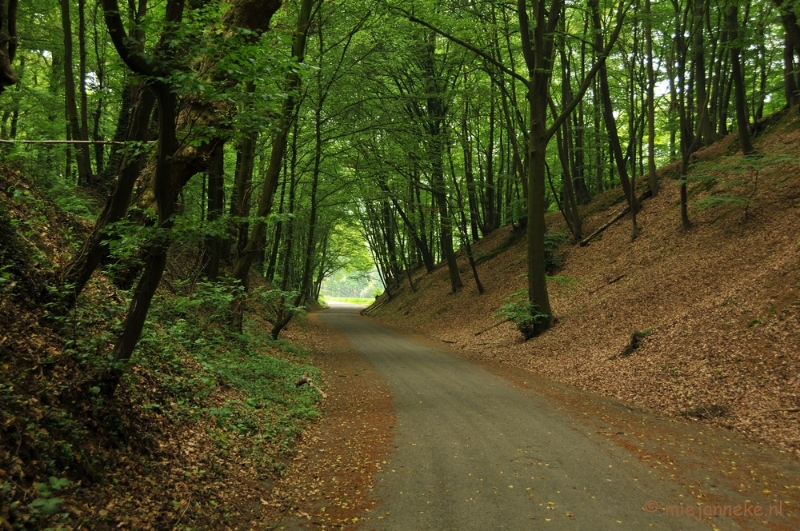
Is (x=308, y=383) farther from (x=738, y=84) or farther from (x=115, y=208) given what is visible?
(x=738, y=84)

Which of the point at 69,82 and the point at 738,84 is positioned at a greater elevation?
the point at 738,84

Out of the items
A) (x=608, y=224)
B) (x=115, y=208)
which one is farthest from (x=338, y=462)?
(x=608, y=224)

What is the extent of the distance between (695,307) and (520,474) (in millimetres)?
8225

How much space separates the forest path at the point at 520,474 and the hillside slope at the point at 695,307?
1.30 m

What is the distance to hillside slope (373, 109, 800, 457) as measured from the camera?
7859 mm

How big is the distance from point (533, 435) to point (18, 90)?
58.7 feet

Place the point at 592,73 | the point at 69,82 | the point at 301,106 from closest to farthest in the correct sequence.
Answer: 1. the point at 69,82
2. the point at 592,73
3. the point at 301,106

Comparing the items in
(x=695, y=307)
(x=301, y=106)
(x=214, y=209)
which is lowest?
(x=695, y=307)

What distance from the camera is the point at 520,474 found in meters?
5.31

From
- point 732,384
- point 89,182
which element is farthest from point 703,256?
point 89,182

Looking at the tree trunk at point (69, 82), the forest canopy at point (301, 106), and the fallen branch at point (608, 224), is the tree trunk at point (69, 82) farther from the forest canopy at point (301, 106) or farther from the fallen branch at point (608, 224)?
the fallen branch at point (608, 224)

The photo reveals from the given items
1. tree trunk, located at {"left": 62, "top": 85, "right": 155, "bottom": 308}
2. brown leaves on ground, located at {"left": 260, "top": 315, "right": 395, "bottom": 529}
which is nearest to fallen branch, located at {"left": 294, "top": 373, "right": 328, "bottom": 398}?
brown leaves on ground, located at {"left": 260, "top": 315, "right": 395, "bottom": 529}

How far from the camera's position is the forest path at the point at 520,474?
4.32 meters

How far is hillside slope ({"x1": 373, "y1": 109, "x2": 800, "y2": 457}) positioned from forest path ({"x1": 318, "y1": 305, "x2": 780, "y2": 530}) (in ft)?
4.26
